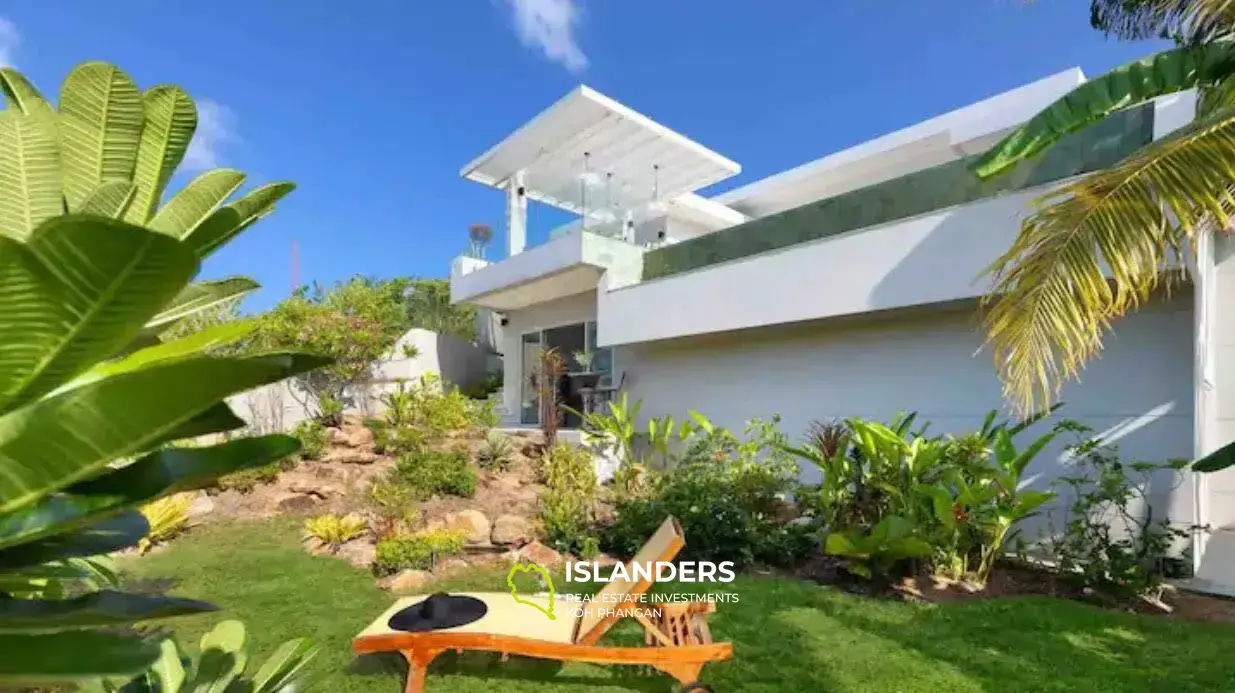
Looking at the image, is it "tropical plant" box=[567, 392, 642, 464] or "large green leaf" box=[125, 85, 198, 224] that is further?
"tropical plant" box=[567, 392, 642, 464]

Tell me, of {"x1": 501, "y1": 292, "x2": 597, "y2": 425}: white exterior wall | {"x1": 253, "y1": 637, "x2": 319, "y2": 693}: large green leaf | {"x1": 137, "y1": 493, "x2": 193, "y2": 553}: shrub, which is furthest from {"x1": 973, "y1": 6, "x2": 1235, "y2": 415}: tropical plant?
{"x1": 501, "y1": 292, "x2": 597, "y2": 425}: white exterior wall

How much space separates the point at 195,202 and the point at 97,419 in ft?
1.57

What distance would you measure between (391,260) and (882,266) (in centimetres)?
2400

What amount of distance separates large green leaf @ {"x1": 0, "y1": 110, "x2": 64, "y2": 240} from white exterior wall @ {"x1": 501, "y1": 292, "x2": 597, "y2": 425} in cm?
1377

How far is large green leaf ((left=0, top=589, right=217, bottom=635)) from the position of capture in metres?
0.80

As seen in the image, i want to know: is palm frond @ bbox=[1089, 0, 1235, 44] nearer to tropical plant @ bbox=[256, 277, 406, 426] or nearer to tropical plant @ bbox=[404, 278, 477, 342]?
tropical plant @ bbox=[256, 277, 406, 426]

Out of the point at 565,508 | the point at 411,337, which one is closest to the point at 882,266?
the point at 565,508

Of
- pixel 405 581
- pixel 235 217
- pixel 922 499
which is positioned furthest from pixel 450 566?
pixel 235 217

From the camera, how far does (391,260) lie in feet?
92.2

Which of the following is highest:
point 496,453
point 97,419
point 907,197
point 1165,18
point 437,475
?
point 1165,18

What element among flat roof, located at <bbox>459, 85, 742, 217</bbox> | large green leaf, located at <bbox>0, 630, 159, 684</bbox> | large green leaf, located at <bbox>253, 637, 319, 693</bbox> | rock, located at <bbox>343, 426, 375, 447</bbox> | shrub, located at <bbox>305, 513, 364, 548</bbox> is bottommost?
shrub, located at <bbox>305, 513, 364, 548</bbox>

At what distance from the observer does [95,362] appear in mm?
786

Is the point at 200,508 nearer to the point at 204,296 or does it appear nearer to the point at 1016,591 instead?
the point at 204,296

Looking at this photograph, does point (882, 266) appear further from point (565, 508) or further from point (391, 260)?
point (391, 260)
